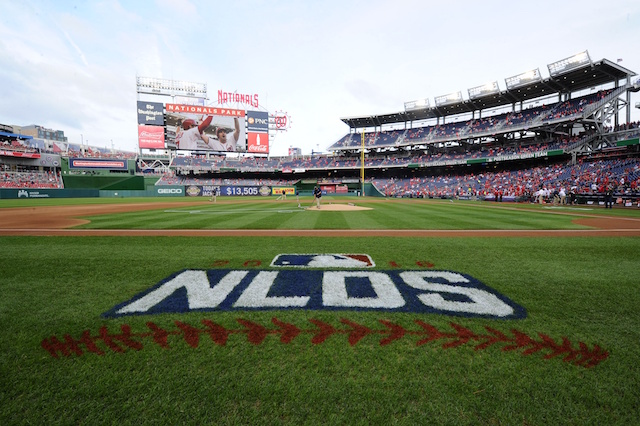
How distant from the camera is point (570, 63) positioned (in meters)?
30.3

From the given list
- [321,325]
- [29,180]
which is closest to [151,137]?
[29,180]

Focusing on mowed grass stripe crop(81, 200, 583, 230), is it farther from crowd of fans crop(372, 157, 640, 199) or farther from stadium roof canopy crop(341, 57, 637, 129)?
stadium roof canopy crop(341, 57, 637, 129)

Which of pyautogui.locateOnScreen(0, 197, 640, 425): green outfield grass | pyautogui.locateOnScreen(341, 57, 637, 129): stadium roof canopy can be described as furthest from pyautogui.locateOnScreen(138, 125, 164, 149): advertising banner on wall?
pyautogui.locateOnScreen(0, 197, 640, 425): green outfield grass

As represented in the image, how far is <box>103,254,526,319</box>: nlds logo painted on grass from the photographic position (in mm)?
2994

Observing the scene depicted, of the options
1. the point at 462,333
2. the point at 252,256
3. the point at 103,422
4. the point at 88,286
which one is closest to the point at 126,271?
the point at 88,286

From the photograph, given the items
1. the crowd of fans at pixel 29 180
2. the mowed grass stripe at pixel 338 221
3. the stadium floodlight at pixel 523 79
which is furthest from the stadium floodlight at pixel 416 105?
the crowd of fans at pixel 29 180

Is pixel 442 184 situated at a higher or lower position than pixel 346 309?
higher

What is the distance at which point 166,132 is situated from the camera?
50.3m

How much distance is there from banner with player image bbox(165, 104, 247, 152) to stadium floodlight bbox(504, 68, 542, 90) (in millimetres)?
43573

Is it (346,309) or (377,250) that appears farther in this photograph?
(377,250)

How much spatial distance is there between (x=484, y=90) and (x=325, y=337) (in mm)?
47031

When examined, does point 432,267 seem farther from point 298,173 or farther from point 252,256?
point 298,173

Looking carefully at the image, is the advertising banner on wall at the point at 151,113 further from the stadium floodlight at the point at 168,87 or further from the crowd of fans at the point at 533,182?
the crowd of fans at the point at 533,182

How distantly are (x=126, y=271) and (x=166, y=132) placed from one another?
5488cm
